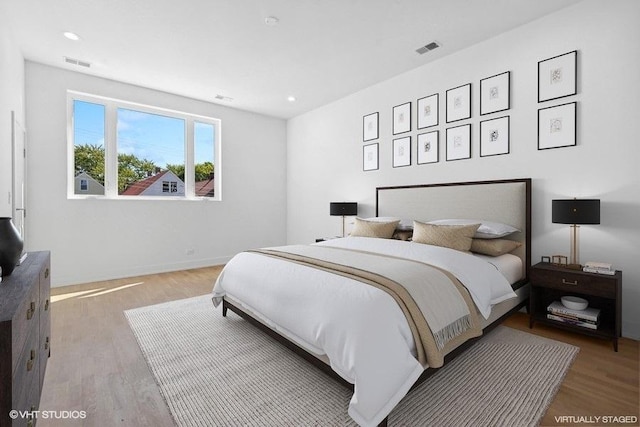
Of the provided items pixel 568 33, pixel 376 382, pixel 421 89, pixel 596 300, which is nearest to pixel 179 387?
Answer: pixel 376 382

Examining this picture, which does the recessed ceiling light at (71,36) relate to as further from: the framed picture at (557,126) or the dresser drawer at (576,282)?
the dresser drawer at (576,282)

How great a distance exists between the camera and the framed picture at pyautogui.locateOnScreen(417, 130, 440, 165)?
146 inches

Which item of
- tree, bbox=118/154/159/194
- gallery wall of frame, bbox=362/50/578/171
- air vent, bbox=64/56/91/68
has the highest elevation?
air vent, bbox=64/56/91/68

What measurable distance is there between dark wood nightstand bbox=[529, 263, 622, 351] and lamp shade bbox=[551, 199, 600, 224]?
413 millimetres

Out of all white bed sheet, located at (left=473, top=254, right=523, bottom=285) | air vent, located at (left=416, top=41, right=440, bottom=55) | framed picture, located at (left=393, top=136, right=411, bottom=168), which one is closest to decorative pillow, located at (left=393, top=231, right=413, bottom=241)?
white bed sheet, located at (left=473, top=254, right=523, bottom=285)

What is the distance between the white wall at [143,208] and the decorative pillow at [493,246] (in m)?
4.06

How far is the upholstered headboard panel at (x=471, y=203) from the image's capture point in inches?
116

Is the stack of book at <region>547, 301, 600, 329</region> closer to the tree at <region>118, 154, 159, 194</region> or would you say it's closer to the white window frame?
the white window frame

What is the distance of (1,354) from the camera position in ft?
3.12

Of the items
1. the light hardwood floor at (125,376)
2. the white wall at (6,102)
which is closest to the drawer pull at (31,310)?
the light hardwood floor at (125,376)

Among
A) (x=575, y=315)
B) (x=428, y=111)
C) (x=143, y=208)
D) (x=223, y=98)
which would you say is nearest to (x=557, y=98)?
(x=428, y=111)

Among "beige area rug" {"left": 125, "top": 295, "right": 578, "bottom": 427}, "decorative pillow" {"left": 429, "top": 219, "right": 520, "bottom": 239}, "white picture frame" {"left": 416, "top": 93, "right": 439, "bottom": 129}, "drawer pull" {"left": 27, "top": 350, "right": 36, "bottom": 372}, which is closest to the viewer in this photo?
"drawer pull" {"left": 27, "top": 350, "right": 36, "bottom": 372}

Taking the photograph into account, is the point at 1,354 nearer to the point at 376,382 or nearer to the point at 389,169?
the point at 376,382

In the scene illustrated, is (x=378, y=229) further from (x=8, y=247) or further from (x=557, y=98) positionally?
(x=8, y=247)
